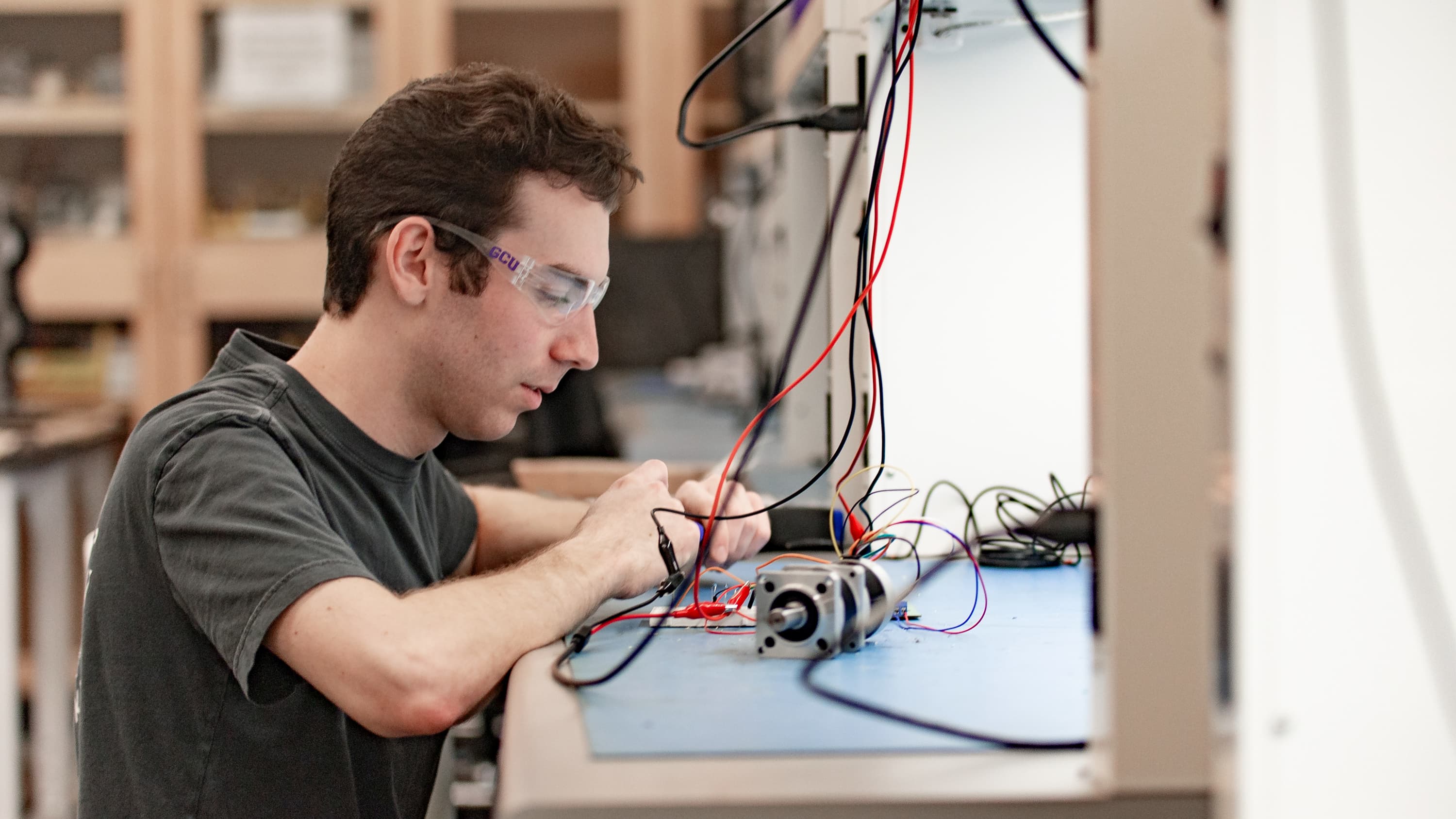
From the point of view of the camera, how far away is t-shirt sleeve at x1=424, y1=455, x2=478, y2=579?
128 centimetres

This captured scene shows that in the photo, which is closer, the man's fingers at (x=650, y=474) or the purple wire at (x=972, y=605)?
the purple wire at (x=972, y=605)

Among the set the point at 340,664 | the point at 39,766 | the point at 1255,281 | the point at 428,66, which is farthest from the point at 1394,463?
the point at 428,66

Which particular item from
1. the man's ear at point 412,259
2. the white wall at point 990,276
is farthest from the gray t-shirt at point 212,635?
the white wall at point 990,276

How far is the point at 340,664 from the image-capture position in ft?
2.54

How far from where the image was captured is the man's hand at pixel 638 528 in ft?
3.23

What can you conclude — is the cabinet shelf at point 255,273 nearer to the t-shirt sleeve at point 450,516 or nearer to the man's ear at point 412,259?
the t-shirt sleeve at point 450,516

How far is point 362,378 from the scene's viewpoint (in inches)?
42.3

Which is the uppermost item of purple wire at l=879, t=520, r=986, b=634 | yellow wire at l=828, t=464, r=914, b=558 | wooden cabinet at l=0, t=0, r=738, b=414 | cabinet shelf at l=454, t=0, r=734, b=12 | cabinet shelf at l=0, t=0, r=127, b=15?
cabinet shelf at l=454, t=0, r=734, b=12

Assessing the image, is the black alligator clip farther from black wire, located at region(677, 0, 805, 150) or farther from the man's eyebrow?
black wire, located at region(677, 0, 805, 150)

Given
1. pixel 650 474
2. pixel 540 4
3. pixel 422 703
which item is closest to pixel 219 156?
pixel 540 4

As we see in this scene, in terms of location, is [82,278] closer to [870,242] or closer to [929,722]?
[870,242]

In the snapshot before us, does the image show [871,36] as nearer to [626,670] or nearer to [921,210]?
[921,210]

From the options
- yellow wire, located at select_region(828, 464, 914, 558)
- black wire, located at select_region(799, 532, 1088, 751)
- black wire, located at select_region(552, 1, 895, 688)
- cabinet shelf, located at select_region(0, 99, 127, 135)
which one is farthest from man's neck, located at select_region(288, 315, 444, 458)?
cabinet shelf, located at select_region(0, 99, 127, 135)

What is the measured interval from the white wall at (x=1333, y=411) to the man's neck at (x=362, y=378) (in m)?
0.79
